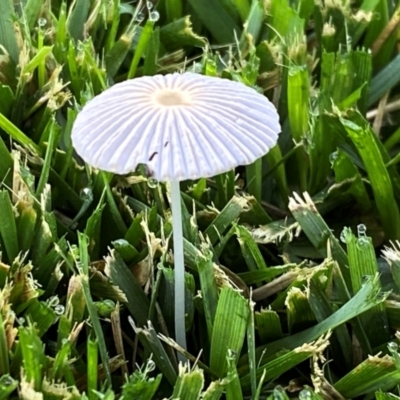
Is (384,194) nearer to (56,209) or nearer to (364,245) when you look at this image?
(364,245)

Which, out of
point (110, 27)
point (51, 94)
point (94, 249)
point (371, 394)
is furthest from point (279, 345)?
point (110, 27)

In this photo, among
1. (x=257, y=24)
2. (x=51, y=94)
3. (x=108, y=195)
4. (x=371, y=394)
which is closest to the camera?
(x=371, y=394)

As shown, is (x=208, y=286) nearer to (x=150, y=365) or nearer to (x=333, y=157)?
(x=150, y=365)

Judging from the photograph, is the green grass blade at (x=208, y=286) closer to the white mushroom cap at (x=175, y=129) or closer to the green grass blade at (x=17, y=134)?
the white mushroom cap at (x=175, y=129)

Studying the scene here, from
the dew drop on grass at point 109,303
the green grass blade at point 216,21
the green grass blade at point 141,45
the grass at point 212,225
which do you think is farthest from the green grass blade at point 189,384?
the green grass blade at point 216,21

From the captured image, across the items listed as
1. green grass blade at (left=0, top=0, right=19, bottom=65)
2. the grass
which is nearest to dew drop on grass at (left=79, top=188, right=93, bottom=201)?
the grass

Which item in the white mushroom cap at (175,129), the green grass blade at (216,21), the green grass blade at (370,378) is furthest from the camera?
the green grass blade at (216,21)

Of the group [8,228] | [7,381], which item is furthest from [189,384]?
[8,228]
